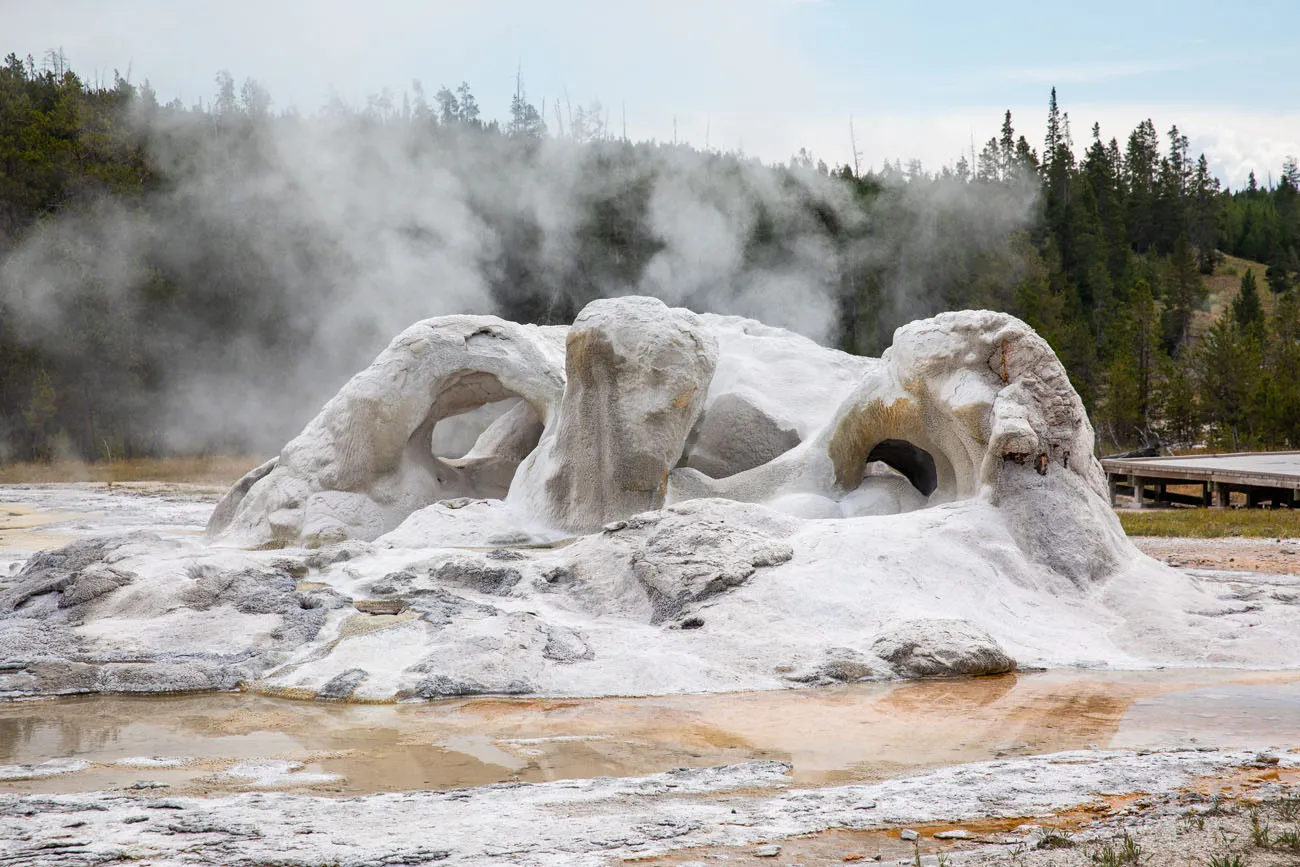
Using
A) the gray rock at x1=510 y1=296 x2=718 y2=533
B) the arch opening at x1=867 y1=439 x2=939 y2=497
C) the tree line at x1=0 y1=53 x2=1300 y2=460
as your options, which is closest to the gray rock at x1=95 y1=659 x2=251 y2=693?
the gray rock at x1=510 y1=296 x2=718 y2=533

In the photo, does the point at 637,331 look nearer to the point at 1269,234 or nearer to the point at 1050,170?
the point at 1050,170

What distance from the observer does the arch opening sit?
950 cm

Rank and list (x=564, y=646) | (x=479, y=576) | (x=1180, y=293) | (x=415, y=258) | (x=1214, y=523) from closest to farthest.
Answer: (x=564, y=646) < (x=479, y=576) < (x=1214, y=523) < (x=415, y=258) < (x=1180, y=293)

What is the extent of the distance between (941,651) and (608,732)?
5.81 ft

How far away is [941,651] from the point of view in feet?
17.4

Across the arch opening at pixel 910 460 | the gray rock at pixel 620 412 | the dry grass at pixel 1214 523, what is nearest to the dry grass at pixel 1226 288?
the dry grass at pixel 1214 523

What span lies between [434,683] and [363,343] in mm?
19620

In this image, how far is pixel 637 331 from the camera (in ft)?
29.7

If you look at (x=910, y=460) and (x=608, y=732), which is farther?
(x=910, y=460)

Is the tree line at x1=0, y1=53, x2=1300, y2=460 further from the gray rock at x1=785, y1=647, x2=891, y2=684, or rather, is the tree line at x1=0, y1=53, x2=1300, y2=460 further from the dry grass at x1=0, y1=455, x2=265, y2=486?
the gray rock at x1=785, y1=647, x2=891, y2=684

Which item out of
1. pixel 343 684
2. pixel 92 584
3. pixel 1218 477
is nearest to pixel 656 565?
pixel 343 684

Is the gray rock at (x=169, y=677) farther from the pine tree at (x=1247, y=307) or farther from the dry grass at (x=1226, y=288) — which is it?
the dry grass at (x=1226, y=288)

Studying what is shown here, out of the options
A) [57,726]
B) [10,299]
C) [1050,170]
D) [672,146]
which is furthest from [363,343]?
[1050,170]

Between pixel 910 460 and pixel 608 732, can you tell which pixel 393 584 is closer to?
pixel 608 732
